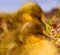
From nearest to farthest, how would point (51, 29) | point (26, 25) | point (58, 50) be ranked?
1. point (26, 25)
2. point (58, 50)
3. point (51, 29)

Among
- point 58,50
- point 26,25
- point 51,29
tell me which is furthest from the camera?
point 51,29

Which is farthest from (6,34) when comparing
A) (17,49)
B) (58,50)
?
(58,50)

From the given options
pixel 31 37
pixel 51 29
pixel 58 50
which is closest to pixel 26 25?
pixel 31 37

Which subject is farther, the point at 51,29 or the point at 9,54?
the point at 51,29

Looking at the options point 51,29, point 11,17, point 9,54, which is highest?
point 51,29

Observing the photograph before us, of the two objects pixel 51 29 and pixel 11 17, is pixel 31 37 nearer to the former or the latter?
pixel 11 17

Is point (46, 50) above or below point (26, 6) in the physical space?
below
